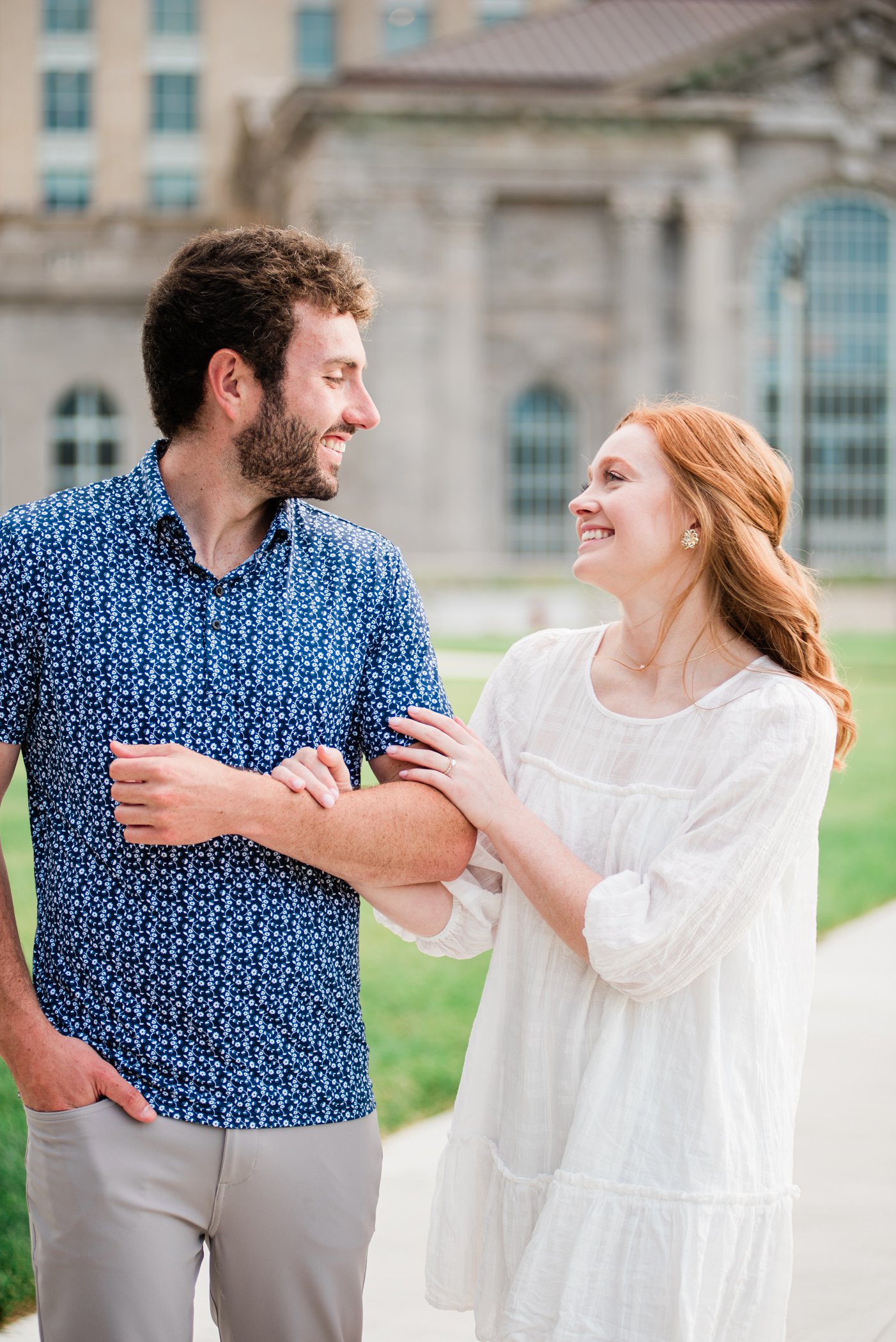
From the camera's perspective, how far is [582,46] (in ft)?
113

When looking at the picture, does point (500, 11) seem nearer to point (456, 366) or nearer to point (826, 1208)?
point (456, 366)

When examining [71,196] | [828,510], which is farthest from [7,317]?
[828,510]

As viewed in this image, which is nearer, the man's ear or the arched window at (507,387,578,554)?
the man's ear

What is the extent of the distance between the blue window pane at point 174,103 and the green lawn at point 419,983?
117 ft

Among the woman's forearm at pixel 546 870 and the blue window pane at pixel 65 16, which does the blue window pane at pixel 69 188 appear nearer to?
the blue window pane at pixel 65 16

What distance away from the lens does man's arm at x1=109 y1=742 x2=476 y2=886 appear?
2.17m

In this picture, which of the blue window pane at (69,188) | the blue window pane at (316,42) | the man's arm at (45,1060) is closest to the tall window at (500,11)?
the blue window pane at (316,42)

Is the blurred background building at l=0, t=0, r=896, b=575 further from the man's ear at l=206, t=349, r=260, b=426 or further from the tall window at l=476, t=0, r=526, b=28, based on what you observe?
the man's ear at l=206, t=349, r=260, b=426

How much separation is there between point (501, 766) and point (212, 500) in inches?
28.5

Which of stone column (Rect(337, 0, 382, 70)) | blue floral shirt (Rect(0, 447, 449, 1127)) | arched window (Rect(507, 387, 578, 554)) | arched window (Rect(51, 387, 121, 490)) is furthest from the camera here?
stone column (Rect(337, 0, 382, 70))

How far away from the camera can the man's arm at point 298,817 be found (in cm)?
217

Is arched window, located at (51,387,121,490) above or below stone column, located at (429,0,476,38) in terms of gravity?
below

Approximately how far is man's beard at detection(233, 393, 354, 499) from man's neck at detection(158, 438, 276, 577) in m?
0.05

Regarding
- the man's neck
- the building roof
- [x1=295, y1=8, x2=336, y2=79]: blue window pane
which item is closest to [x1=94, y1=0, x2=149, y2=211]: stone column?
[x1=295, y1=8, x2=336, y2=79]: blue window pane
